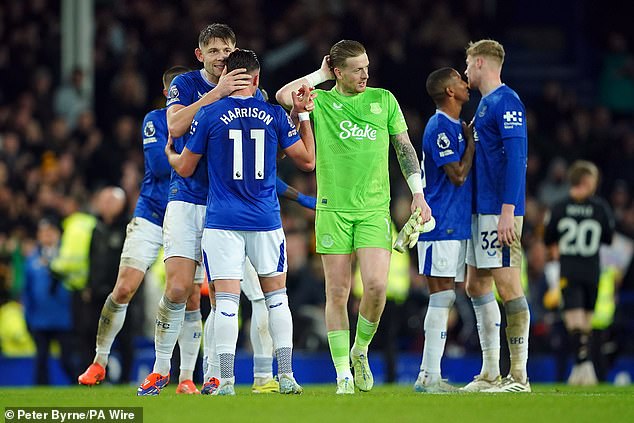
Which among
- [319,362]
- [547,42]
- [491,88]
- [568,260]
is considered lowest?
[319,362]

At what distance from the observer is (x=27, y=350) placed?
18.0 meters

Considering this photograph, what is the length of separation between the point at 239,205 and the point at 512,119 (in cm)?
236

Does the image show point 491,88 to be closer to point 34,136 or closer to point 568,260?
point 568,260

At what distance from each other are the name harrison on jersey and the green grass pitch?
1.98m

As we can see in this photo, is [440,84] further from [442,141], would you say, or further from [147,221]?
[147,221]

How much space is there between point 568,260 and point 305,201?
4.80 meters

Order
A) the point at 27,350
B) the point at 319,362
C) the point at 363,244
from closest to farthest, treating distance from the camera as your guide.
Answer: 1. the point at 363,244
2. the point at 319,362
3. the point at 27,350

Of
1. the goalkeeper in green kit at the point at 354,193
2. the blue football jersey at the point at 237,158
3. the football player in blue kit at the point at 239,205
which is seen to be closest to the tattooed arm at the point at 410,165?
the goalkeeper in green kit at the point at 354,193

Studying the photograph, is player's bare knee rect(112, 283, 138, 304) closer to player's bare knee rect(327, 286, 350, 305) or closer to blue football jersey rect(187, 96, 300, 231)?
blue football jersey rect(187, 96, 300, 231)

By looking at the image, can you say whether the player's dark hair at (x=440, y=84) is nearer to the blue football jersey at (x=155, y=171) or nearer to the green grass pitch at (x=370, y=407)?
the blue football jersey at (x=155, y=171)

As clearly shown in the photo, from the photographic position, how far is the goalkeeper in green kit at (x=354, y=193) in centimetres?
1002

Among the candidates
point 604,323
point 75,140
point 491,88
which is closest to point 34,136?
point 75,140

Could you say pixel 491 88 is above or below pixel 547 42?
below

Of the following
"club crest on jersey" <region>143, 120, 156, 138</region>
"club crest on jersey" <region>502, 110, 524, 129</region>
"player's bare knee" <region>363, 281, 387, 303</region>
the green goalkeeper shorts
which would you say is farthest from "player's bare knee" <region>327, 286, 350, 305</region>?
"club crest on jersey" <region>143, 120, 156, 138</region>
